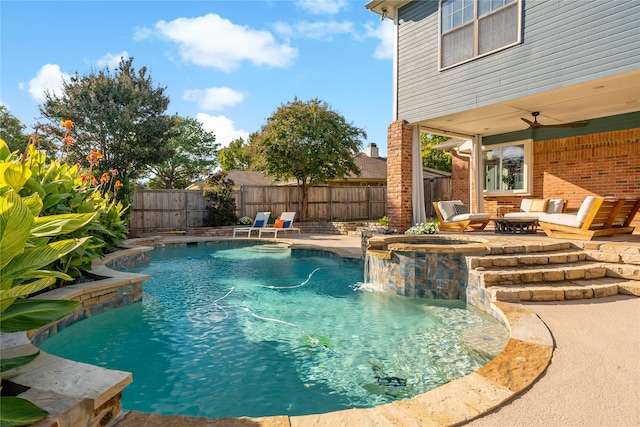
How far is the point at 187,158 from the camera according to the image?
114ft

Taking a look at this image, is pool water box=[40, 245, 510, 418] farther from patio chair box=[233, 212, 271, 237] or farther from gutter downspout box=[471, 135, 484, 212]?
patio chair box=[233, 212, 271, 237]

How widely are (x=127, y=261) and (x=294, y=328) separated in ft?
17.4

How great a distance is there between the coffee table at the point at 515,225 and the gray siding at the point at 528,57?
2.40m

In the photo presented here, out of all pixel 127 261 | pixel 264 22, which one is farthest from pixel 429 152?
pixel 127 261

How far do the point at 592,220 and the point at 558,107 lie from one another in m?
2.86

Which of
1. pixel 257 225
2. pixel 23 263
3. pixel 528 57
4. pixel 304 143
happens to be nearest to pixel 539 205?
pixel 528 57

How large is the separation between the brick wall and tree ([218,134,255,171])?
1244 inches

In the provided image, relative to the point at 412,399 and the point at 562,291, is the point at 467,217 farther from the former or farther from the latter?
the point at 412,399

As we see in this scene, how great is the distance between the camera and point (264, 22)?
10234 mm

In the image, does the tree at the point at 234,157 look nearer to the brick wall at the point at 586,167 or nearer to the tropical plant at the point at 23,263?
the brick wall at the point at 586,167

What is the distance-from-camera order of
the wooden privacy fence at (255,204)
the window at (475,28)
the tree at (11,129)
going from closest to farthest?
the window at (475,28)
the wooden privacy fence at (255,204)
the tree at (11,129)

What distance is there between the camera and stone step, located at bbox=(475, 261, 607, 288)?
4676 millimetres

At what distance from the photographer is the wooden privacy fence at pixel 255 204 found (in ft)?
47.5

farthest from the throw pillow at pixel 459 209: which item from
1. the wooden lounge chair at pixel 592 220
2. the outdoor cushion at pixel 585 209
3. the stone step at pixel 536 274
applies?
the stone step at pixel 536 274
